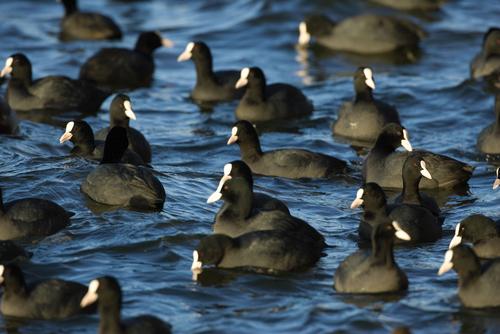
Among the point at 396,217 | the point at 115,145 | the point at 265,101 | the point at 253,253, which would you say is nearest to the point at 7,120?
the point at 115,145

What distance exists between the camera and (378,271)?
9.64m

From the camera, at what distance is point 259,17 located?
74.1ft

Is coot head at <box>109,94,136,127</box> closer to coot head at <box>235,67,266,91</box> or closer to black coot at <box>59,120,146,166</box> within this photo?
black coot at <box>59,120,146,166</box>

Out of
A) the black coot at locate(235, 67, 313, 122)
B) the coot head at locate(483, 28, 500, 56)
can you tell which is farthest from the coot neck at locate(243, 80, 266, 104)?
the coot head at locate(483, 28, 500, 56)

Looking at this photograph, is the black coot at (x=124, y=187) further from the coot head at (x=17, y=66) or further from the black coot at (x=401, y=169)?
the coot head at (x=17, y=66)

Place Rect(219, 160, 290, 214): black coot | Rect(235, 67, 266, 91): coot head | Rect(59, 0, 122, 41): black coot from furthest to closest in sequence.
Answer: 1. Rect(59, 0, 122, 41): black coot
2. Rect(235, 67, 266, 91): coot head
3. Rect(219, 160, 290, 214): black coot

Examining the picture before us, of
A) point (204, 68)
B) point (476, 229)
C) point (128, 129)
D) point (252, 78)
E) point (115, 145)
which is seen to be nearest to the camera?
point (476, 229)

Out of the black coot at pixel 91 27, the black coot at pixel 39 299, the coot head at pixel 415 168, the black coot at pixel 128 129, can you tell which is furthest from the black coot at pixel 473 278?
the black coot at pixel 91 27

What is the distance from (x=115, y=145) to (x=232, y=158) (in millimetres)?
2094

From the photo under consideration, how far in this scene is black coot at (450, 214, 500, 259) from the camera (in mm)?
10547

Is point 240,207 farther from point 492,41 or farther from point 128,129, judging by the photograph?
point 492,41

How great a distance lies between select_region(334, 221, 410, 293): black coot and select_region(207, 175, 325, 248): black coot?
1061 mm

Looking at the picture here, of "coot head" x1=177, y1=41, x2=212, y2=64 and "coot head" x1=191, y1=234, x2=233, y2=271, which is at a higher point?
"coot head" x1=177, y1=41, x2=212, y2=64

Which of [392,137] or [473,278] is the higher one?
[392,137]
